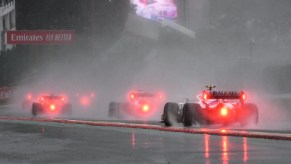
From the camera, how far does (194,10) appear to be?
107m

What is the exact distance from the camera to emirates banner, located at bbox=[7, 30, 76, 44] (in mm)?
63062

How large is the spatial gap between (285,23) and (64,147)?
96201 mm

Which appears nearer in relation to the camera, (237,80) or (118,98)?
(118,98)

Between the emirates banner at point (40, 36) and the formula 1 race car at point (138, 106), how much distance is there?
112 ft

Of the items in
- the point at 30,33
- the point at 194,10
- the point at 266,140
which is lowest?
the point at 266,140

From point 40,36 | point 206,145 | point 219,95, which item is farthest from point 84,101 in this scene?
point 206,145

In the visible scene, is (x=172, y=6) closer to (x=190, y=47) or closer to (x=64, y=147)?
(x=190, y=47)

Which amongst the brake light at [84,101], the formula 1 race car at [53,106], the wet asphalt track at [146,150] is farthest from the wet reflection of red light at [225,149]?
the brake light at [84,101]

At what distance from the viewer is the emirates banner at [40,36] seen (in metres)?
63.1

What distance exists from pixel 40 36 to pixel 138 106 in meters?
36.5

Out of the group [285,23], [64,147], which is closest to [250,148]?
[64,147]

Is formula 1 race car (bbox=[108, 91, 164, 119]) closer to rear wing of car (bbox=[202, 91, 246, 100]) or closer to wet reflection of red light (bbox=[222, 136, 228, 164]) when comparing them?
rear wing of car (bbox=[202, 91, 246, 100])

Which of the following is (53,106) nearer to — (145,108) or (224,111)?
(145,108)

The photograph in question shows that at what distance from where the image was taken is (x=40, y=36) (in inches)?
2537
